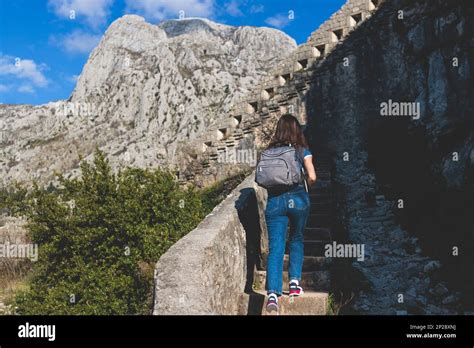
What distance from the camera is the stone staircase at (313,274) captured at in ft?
15.7

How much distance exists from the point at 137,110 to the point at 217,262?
59160 millimetres

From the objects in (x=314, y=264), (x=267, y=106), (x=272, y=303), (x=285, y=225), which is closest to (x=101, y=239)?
(x=314, y=264)

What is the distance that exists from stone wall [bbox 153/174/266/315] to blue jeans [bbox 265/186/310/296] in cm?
57

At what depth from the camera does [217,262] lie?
476cm

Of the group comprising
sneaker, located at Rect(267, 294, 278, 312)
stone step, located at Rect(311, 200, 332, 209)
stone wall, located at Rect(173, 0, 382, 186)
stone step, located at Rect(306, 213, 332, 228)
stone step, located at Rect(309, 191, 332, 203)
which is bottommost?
sneaker, located at Rect(267, 294, 278, 312)

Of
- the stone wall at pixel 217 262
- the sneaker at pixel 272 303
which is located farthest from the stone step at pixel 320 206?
the sneaker at pixel 272 303

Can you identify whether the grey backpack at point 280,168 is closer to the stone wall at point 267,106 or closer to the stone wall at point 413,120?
the stone wall at point 413,120

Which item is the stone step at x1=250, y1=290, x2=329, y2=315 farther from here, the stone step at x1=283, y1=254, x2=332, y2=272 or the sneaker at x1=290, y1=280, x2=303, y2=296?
the stone step at x1=283, y1=254, x2=332, y2=272

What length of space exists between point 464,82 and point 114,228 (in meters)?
6.86

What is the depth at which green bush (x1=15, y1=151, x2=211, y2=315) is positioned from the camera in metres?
6.91

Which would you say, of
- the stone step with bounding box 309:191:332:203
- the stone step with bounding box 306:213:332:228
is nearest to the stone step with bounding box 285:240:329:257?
the stone step with bounding box 306:213:332:228

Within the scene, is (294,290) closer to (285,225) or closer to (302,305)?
(302,305)

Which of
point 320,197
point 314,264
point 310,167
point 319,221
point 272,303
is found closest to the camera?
point 272,303
